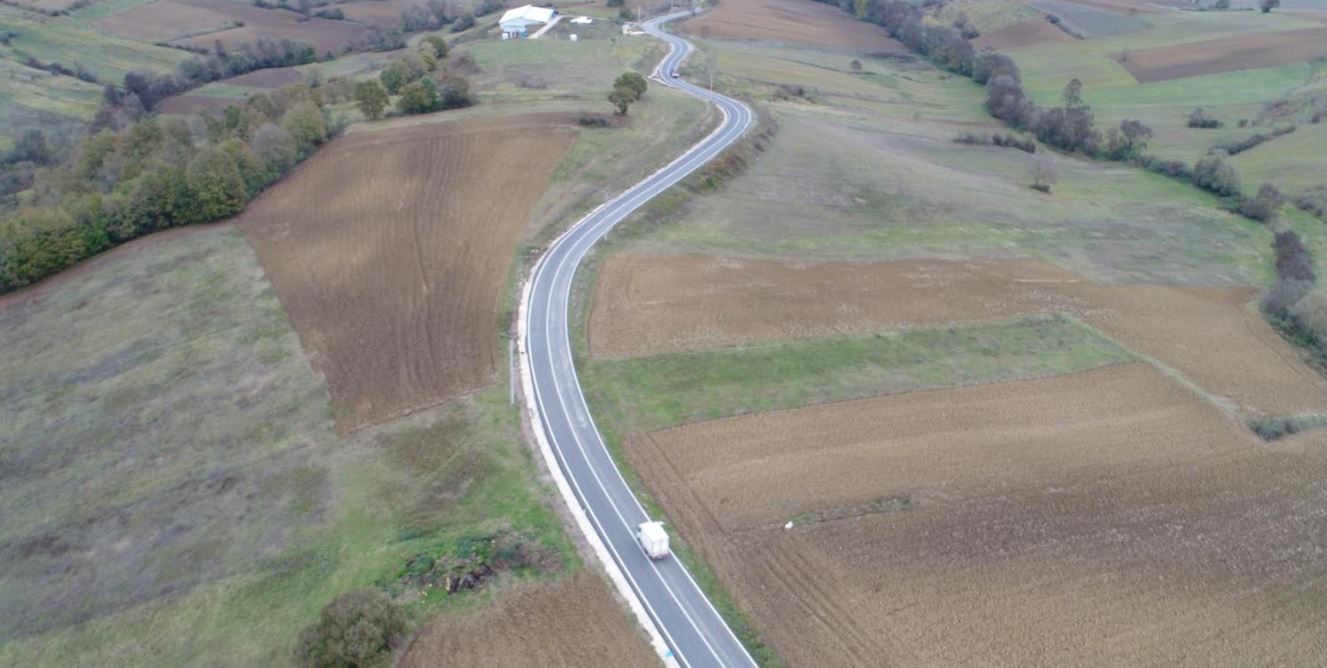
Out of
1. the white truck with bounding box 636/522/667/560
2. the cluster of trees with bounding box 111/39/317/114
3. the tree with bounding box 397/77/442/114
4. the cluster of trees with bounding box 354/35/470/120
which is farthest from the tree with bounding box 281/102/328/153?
the white truck with bounding box 636/522/667/560

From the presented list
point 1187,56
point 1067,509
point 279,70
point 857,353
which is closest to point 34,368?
point 857,353

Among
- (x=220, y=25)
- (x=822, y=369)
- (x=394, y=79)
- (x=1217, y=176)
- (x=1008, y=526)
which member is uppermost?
(x=1217, y=176)

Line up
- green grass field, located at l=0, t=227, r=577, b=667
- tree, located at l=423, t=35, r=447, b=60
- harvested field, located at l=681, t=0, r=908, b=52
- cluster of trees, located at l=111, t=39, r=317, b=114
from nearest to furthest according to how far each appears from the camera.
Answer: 1. green grass field, located at l=0, t=227, r=577, b=667
2. tree, located at l=423, t=35, r=447, b=60
3. cluster of trees, located at l=111, t=39, r=317, b=114
4. harvested field, located at l=681, t=0, r=908, b=52

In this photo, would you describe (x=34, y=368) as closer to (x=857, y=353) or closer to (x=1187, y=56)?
(x=857, y=353)

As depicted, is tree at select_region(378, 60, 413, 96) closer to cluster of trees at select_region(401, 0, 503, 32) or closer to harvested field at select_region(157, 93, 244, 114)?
harvested field at select_region(157, 93, 244, 114)

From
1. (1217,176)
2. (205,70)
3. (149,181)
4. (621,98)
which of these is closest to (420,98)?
(621,98)

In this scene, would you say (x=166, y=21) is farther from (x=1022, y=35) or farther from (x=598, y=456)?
(x=598, y=456)
